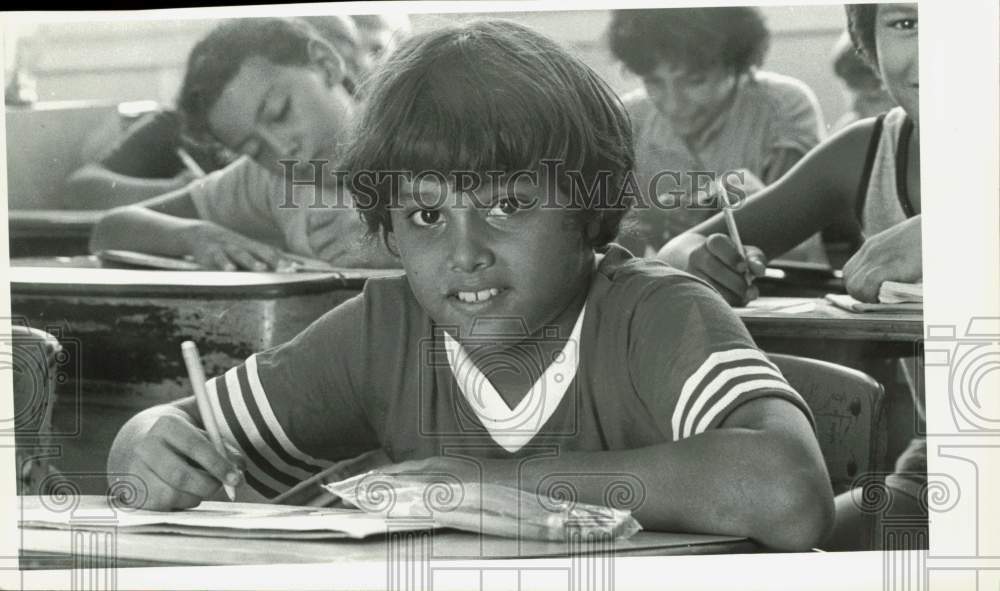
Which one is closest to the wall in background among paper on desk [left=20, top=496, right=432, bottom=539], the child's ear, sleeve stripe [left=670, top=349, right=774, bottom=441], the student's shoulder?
the child's ear

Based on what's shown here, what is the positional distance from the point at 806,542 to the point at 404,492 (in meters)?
0.46

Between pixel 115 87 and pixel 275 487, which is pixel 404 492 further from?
pixel 115 87

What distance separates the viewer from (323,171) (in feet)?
4.76

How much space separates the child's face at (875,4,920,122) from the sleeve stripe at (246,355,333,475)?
0.81 meters

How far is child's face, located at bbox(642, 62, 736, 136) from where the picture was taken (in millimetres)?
1445

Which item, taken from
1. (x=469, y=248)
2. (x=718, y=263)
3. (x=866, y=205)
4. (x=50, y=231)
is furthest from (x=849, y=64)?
(x=50, y=231)

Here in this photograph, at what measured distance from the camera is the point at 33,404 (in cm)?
148

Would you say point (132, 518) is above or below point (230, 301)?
below

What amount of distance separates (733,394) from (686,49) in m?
0.42

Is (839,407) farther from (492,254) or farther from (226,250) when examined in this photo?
(226,250)

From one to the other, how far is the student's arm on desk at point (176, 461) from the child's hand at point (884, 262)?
77 cm

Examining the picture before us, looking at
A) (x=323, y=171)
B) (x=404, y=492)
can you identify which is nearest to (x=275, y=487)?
(x=404, y=492)

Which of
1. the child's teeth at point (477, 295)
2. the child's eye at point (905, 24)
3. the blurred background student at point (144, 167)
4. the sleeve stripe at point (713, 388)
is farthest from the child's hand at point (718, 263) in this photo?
the blurred background student at point (144, 167)

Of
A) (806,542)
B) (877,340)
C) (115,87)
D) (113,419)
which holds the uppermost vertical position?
(115,87)
